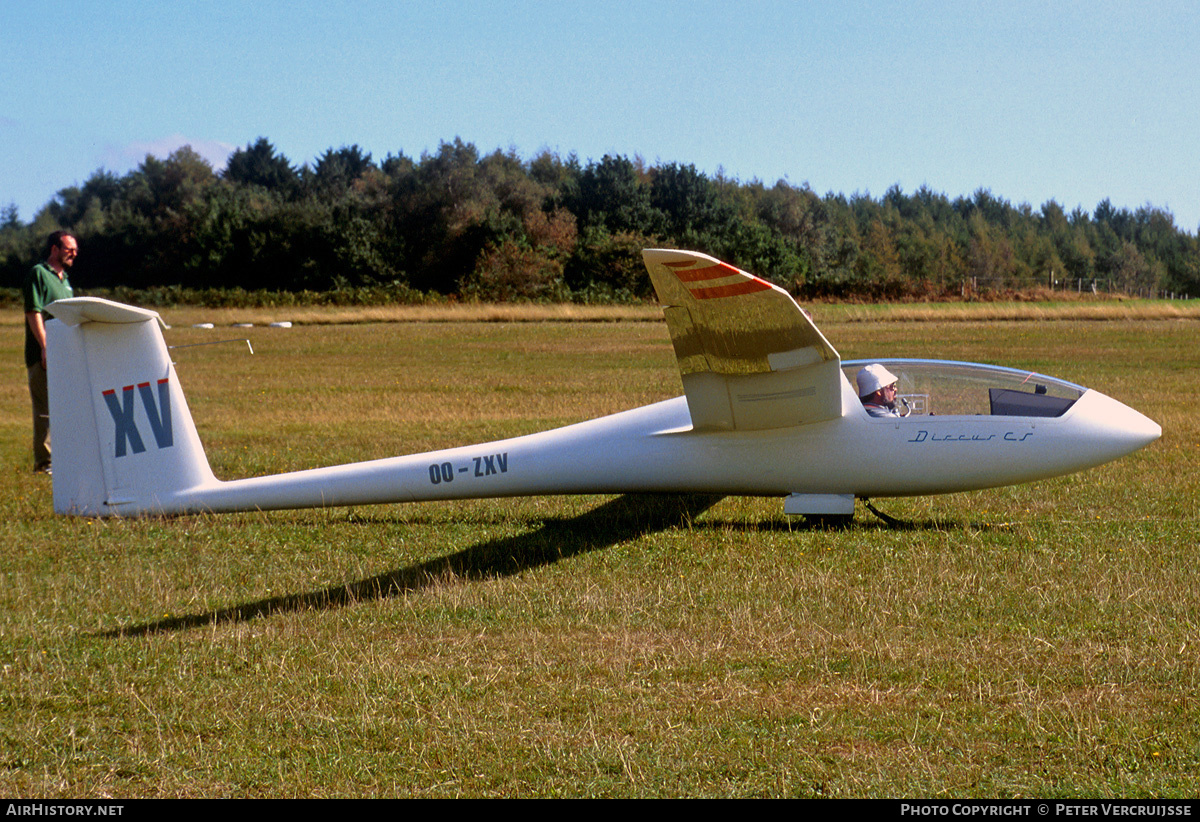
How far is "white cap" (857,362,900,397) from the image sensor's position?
827 cm

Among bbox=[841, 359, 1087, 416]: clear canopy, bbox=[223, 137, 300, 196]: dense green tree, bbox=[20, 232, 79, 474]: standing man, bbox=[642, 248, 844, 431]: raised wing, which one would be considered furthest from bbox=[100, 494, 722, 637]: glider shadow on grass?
bbox=[223, 137, 300, 196]: dense green tree

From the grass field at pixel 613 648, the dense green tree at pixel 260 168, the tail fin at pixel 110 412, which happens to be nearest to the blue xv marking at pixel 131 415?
the tail fin at pixel 110 412

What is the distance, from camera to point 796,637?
18.5 ft

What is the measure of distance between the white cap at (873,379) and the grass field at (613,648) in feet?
3.96

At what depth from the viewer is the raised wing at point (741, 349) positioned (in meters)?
6.53

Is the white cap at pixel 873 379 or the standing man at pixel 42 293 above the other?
the standing man at pixel 42 293

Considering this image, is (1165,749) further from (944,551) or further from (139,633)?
(139,633)

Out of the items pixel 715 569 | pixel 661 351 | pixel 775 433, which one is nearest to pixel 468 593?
pixel 715 569

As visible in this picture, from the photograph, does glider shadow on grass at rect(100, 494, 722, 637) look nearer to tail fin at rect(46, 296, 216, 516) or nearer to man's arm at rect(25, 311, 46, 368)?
tail fin at rect(46, 296, 216, 516)

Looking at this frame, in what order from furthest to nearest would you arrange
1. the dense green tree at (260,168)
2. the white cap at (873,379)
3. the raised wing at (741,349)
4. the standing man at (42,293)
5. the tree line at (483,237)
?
the dense green tree at (260,168) → the tree line at (483,237) → the standing man at (42,293) → the white cap at (873,379) → the raised wing at (741,349)

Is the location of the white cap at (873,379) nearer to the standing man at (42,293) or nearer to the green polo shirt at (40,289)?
the standing man at (42,293)

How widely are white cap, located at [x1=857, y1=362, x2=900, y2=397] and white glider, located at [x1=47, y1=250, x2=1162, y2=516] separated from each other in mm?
80

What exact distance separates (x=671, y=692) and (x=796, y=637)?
1068mm

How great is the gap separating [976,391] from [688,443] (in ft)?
7.85
